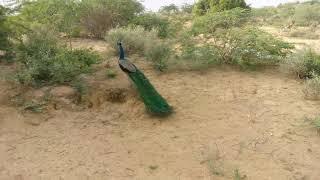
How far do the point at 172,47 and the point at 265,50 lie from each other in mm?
1861

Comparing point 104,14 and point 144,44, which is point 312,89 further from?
point 104,14

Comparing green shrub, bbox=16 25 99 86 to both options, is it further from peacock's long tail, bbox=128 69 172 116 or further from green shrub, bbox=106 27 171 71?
peacock's long tail, bbox=128 69 172 116

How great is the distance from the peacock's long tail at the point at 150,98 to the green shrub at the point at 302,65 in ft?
9.73

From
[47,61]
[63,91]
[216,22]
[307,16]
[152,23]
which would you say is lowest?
[63,91]

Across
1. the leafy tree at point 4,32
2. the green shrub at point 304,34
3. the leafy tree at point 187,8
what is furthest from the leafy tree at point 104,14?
the leafy tree at point 187,8

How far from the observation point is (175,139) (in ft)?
19.3

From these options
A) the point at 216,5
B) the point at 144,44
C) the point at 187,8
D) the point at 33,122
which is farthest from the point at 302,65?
the point at 187,8

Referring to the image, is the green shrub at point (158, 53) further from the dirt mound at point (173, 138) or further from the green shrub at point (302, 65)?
the green shrub at point (302, 65)

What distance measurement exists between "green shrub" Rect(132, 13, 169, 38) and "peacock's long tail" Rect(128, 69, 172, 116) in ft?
11.6

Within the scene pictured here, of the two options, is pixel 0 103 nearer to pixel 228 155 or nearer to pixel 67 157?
pixel 67 157

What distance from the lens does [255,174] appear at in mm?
5242

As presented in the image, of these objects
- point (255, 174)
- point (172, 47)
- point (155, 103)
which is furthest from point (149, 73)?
point (255, 174)

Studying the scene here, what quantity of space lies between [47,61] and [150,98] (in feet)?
6.12

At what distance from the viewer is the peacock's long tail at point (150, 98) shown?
247 inches
